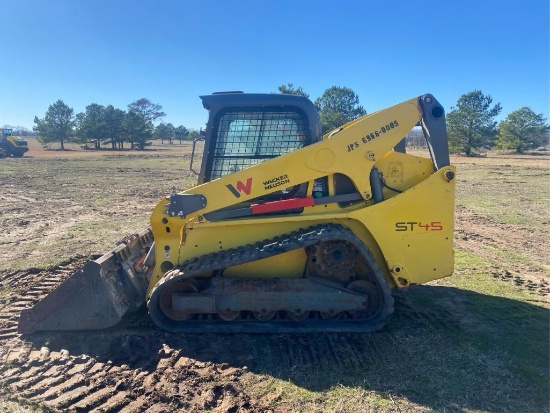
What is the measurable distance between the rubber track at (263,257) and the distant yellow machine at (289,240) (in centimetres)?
2

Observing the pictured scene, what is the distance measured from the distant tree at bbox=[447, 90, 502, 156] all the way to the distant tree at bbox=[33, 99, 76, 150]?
48452 mm

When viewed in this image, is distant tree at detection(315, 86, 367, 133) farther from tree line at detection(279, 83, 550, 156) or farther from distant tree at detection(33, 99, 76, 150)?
distant tree at detection(33, 99, 76, 150)

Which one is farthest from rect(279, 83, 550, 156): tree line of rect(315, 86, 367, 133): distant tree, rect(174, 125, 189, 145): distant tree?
rect(174, 125, 189, 145): distant tree

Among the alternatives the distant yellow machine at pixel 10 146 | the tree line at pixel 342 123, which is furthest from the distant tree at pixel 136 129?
the distant yellow machine at pixel 10 146

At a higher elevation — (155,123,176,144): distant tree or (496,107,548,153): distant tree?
(155,123,176,144): distant tree

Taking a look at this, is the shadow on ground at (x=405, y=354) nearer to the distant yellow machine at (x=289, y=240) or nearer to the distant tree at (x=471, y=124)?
the distant yellow machine at (x=289, y=240)

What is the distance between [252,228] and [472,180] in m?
17.5

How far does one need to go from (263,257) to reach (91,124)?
57799 millimetres

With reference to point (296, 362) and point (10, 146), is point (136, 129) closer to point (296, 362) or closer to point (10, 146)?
point (10, 146)

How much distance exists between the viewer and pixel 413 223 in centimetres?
471

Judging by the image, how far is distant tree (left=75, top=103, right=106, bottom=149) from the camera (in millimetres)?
55219

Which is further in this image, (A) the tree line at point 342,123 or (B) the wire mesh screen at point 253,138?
(A) the tree line at point 342,123

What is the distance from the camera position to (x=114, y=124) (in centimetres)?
5656

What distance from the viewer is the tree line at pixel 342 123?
3069 centimetres
